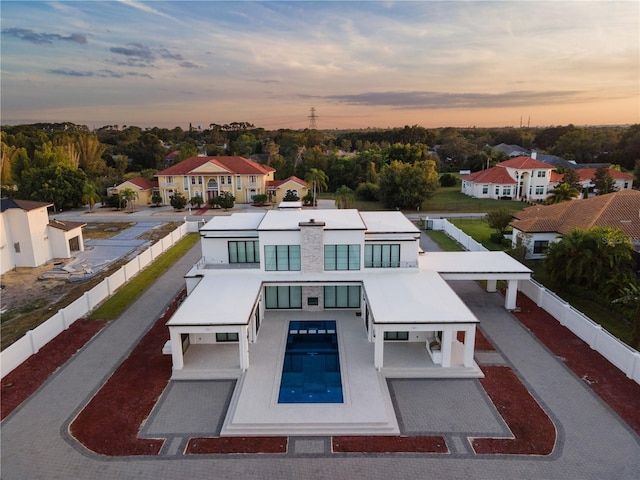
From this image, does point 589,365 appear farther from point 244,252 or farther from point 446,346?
point 244,252

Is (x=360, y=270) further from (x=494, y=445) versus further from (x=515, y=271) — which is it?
(x=494, y=445)

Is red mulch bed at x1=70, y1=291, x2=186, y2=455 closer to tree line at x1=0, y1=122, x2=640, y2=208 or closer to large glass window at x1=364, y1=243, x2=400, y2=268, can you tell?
large glass window at x1=364, y1=243, x2=400, y2=268

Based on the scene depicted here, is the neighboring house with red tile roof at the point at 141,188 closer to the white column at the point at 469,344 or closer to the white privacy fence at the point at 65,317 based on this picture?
the white privacy fence at the point at 65,317

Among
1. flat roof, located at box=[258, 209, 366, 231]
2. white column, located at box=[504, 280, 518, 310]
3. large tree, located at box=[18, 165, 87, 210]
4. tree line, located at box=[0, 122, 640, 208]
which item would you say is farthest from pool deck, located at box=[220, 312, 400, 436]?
large tree, located at box=[18, 165, 87, 210]

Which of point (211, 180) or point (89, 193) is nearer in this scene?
point (89, 193)

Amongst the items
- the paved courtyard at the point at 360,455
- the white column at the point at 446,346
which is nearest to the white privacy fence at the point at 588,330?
the paved courtyard at the point at 360,455

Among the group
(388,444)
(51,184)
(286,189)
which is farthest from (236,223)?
(51,184)
